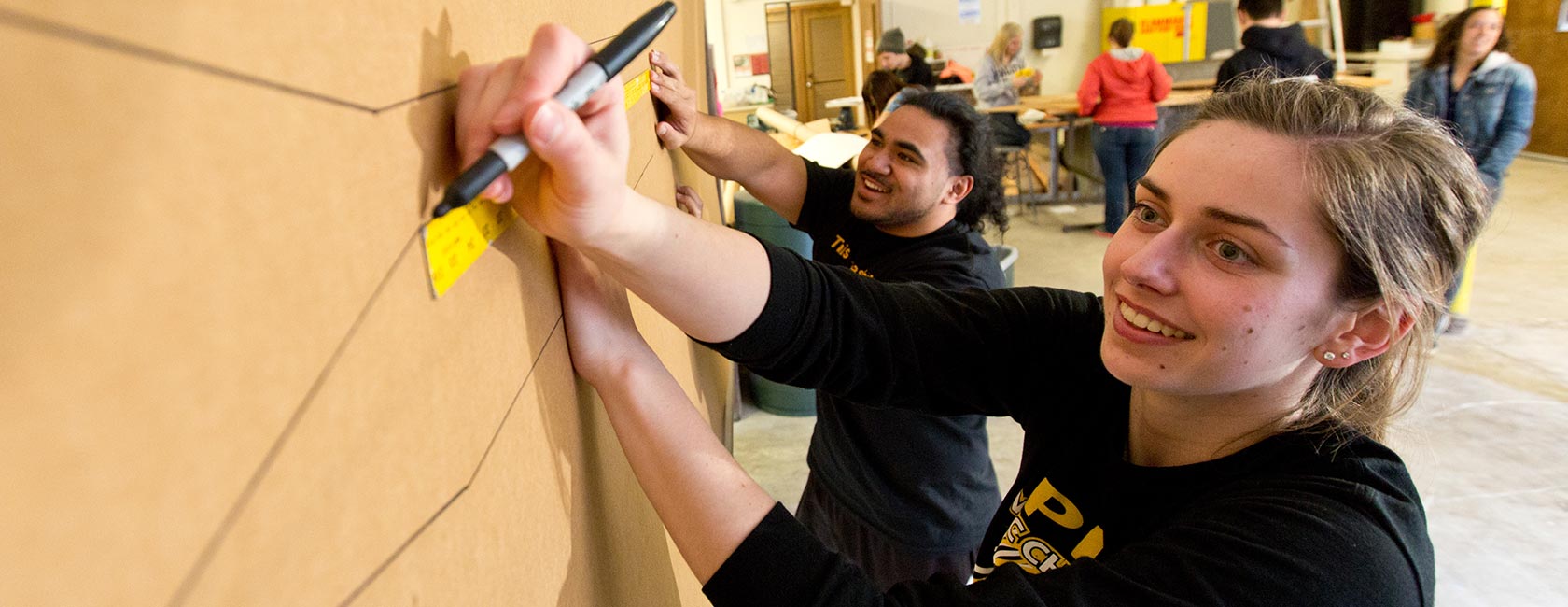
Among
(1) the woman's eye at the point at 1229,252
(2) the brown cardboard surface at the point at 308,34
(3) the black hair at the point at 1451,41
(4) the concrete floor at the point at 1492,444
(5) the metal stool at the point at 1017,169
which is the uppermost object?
(2) the brown cardboard surface at the point at 308,34

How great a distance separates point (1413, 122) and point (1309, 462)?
1.26ft

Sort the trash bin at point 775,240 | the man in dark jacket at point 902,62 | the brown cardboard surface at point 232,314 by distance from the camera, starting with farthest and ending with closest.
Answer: the man in dark jacket at point 902,62 < the trash bin at point 775,240 < the brown cardboard surface at point 232,314

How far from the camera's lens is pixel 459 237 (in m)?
0.58

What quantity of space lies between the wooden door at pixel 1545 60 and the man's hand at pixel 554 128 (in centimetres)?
961

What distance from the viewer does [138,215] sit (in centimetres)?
31

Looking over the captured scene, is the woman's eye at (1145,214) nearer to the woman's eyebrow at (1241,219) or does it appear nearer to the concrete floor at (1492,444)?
the woman's eyebrow at (1241,219)

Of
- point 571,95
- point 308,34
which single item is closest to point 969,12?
point 571,95

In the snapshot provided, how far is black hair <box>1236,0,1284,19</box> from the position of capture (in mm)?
4688

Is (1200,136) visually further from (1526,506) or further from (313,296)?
(1526,506)

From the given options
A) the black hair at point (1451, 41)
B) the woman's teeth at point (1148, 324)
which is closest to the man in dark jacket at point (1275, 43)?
the black hair at point (1451, 41)

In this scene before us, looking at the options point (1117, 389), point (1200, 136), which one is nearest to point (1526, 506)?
point (1117, 389)

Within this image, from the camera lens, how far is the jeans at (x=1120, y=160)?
6.18 metres

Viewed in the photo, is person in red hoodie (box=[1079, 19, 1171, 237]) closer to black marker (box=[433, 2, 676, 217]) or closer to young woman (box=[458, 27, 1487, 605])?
young woman (box=[458, 27, 1487, 605])

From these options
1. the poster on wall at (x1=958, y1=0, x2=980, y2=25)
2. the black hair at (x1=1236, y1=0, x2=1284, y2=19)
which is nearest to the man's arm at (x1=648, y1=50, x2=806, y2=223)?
the black hair at (x1=1236, y1=0, x2=1284, y2=19)
